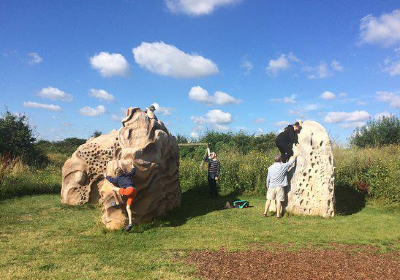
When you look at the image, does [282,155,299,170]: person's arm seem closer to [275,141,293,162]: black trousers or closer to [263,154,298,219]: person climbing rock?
[263,154,298,219]: person climbing rock

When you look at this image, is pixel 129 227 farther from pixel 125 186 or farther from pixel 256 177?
pixel 256 177

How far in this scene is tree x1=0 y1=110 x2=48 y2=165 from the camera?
59.6 feet

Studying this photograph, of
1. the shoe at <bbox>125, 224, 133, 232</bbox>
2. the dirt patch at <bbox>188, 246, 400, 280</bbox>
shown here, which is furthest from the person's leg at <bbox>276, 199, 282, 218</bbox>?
the shoe at <bbox>125, 224, 133, 232</bbox>

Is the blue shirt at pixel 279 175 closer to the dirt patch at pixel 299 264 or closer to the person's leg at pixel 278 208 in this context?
the person's leg at pixel 278 208

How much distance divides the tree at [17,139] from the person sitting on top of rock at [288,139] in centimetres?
1490

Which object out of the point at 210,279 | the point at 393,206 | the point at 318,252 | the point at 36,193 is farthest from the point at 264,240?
the point at 36,193

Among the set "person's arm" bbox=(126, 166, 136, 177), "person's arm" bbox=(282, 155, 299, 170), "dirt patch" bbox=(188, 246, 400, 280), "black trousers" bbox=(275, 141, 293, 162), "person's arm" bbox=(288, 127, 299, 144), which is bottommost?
"dirt patch" bbox=(188, 246, 400, 280)

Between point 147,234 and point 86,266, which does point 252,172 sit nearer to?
point 147,234

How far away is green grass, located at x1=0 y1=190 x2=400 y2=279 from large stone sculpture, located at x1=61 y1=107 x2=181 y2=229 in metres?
0.41

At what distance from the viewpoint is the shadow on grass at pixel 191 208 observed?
7.87m

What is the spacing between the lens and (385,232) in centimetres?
726

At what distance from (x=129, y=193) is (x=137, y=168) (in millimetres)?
670

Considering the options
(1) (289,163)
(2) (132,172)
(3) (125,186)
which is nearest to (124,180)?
(3) (125,186)

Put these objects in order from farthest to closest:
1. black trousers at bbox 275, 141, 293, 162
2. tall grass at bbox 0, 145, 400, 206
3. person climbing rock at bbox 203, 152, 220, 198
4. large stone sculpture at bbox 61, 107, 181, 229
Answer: person climbing rock at bbox 203, 152, 220, 198
tall grass at bbox 0, 145, 400, 206
black trousers at bbox 275, 141, 293, 162
large stone sculpture at bbox 61, 107, 181, 229
